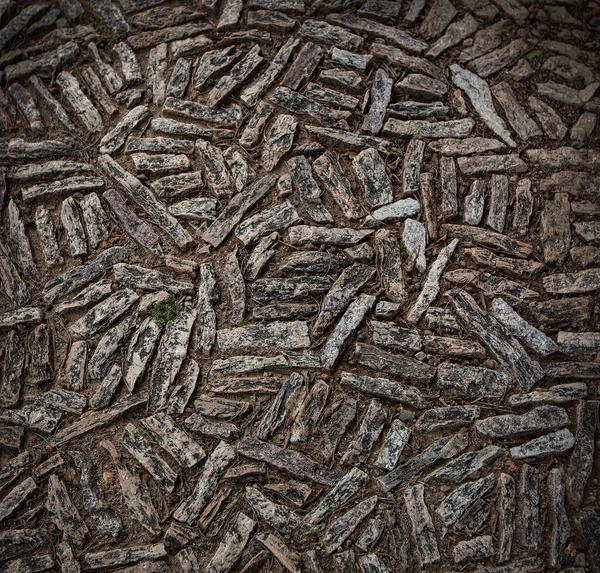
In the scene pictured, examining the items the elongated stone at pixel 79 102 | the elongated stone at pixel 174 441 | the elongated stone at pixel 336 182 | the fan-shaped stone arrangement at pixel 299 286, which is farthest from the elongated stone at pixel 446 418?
the elongated stone at pixel 79 102

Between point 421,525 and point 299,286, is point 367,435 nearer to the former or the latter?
point 421,525

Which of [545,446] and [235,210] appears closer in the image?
[545,446]

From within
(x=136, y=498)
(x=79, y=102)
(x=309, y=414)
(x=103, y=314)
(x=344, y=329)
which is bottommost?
(x=136, y=498)

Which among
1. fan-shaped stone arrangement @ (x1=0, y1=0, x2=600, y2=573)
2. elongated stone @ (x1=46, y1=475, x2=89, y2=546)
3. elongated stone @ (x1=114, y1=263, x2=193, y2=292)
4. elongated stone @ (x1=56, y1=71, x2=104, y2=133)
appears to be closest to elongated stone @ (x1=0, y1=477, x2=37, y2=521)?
fan-shaped stone arrangement @ (x1=0, y1=0, x2=600, y2=573)

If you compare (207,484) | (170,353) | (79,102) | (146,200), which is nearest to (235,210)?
(146,200)

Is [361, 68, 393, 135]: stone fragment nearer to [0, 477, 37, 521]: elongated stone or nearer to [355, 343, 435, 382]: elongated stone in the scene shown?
[355, 343, 435, 382]: elongated stone
